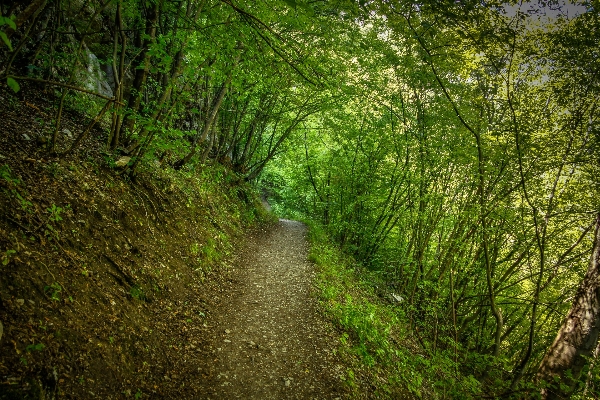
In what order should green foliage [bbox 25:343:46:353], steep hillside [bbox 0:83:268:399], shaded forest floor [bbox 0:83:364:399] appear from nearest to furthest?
1. green foliage [bbox 25:343:46:353]
2. steep hillside [bbox 0:83:268:399]
3. shaded forest floor [bbox 0:83:364:399]

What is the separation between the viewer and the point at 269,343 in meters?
5.23

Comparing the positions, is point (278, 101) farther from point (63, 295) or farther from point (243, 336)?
point (63, 295)

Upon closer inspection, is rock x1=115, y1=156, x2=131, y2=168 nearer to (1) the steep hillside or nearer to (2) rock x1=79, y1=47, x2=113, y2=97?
(1) the steep hillside

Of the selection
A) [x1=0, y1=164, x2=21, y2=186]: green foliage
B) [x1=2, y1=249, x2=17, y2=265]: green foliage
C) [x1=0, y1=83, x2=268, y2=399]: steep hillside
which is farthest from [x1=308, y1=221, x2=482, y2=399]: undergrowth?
[x1=0, y1=164, x2=21, y2=186]: green foliage

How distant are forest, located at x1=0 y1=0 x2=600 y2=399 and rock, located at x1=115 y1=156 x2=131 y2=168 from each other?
0.25ft

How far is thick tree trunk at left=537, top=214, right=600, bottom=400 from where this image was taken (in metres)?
3.96

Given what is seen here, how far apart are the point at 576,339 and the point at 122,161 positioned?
7599 millimetres

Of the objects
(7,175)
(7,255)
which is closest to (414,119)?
(7,175)

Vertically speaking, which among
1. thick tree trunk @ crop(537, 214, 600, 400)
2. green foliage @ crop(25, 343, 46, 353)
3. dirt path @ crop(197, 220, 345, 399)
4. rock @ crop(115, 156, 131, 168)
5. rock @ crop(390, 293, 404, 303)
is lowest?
dirt path @ crop(197, 220, 345, 399)

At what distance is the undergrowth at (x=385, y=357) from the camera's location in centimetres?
530

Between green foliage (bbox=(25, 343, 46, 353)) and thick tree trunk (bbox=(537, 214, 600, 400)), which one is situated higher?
Answer: thick tree trunk (bbox=(537, 214, 600, 400))

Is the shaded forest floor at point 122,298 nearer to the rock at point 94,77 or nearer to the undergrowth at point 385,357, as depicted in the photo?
the undergrowth at point 385,357

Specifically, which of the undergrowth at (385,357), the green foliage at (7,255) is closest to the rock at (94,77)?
the green foliage at (7,255)

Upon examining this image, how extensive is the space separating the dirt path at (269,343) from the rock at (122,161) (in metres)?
3.21
